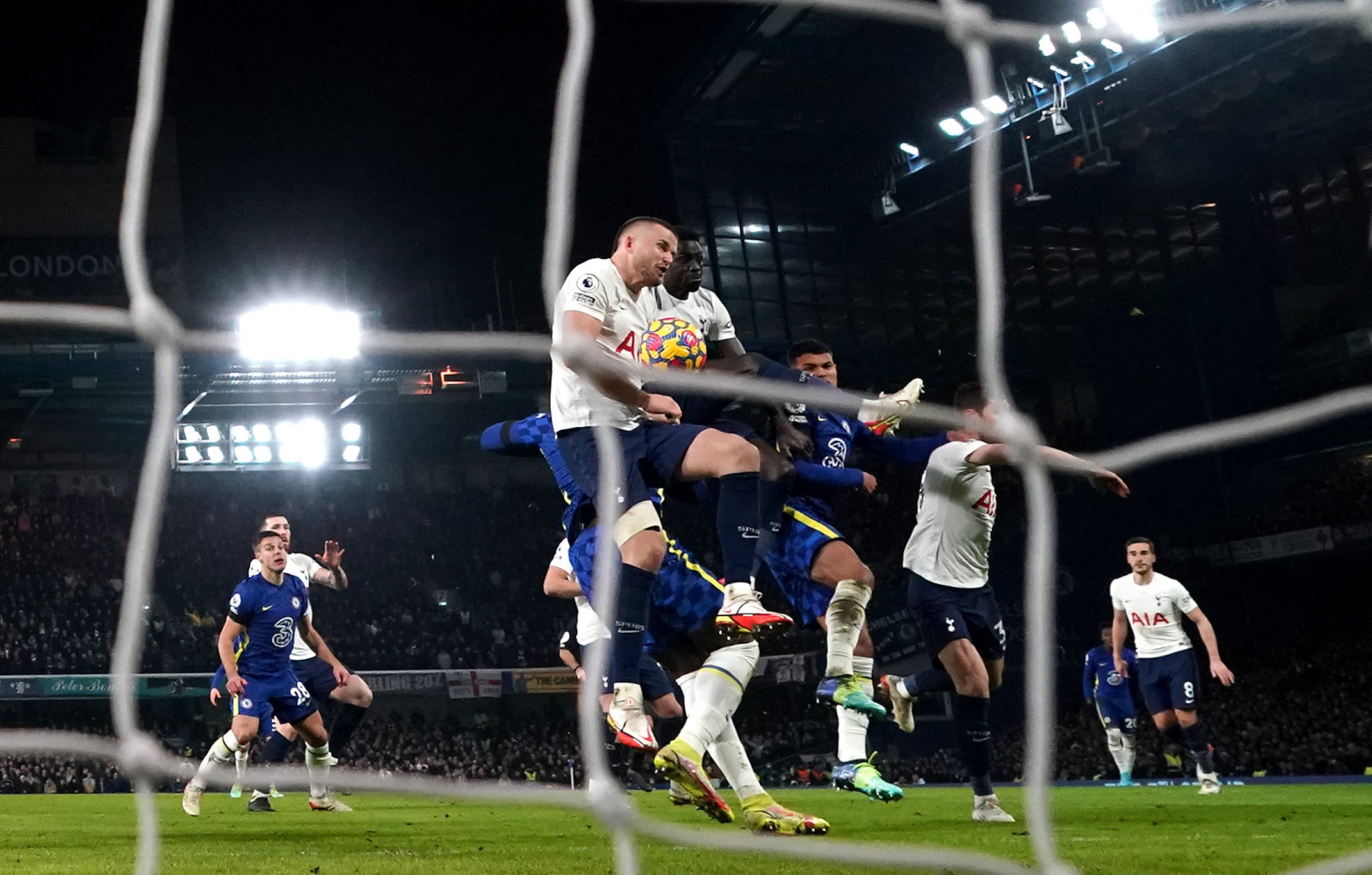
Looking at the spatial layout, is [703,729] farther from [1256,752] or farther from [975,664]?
[1256,752]

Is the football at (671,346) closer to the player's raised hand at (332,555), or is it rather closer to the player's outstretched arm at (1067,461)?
the player's outstretched arm at (1067,461)

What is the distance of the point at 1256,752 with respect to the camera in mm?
19312

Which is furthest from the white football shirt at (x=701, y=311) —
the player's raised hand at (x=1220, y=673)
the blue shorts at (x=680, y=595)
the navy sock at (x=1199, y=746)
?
→ the navy sock at (x=1199, y=746)

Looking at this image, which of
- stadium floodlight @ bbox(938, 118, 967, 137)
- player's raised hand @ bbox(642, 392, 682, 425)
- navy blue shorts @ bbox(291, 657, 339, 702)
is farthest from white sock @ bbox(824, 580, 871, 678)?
stadium floodlight @ bbox(938, 118, 967, 137)

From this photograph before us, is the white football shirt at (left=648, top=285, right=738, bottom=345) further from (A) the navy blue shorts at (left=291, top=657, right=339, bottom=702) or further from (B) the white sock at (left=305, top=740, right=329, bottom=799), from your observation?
(A) the navy blue shorts at (left=291, top=657, right=339, bottom=702)

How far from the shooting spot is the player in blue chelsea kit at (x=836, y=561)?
5.90 meters

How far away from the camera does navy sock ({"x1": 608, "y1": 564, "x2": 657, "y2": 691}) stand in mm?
4398

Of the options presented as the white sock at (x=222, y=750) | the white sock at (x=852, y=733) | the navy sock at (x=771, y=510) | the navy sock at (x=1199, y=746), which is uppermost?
the navy sock at (x=771, y=510)

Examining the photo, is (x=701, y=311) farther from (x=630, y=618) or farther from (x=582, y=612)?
(x=582, y=612)

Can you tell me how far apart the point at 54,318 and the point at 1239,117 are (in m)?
24.6

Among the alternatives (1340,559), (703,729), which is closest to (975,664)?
(703,729)

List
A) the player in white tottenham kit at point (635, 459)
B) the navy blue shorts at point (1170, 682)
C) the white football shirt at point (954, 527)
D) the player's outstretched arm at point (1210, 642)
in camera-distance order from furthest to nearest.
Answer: the navy blue shorts at point (1170, 682)
the player's outstretched arm at point (1210, 642)
the white football shirt at point (954, 527)
the player in white tottenham kit at point (635, 459)

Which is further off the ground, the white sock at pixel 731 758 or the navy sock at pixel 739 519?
the navy sock at pixel 739 519

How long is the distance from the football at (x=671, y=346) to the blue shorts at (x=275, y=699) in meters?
4.86
